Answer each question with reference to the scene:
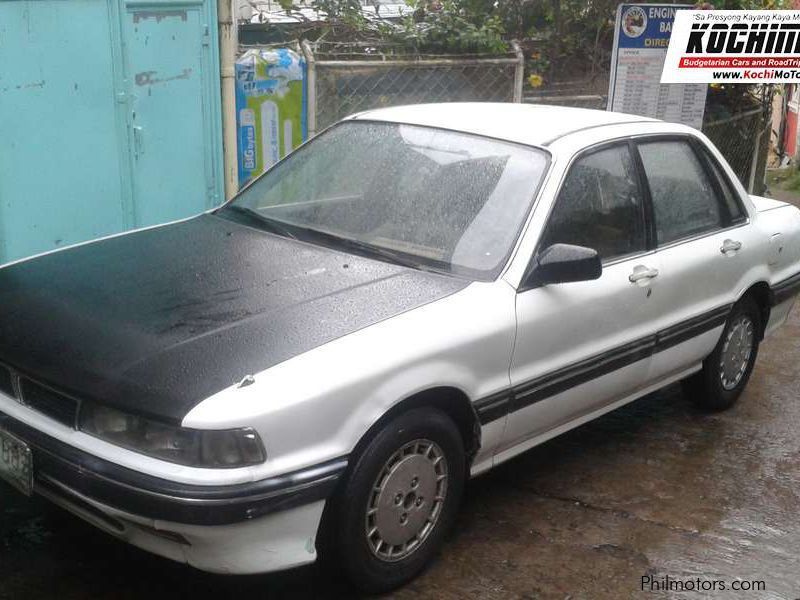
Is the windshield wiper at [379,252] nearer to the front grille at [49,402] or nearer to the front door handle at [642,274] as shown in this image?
the front door handle at [642,274]

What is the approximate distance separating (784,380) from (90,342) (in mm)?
4587

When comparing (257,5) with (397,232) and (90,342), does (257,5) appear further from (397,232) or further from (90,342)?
(90,342)

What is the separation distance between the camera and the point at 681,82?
8.46m

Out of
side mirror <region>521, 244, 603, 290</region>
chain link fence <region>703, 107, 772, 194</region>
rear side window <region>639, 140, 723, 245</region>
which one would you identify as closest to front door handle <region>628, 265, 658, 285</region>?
rear side window <region>639, 140, 723, 245</region>

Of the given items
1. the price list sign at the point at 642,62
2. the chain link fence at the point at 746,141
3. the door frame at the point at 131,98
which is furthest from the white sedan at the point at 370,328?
the chain link fence at the point at 746,141

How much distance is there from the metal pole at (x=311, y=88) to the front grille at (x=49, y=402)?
179 inches

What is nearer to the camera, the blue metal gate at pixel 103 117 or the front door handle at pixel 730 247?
the front door handle at pixel 730 247

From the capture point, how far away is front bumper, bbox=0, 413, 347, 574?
9.64 feet

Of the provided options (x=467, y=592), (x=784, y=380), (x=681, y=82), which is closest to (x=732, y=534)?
(x=467, y=592)

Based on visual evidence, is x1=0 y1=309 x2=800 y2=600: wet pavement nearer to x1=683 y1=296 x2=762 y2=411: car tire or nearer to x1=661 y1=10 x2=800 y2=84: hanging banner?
x1=683 y1=296 x2=762 y2=411: car tire

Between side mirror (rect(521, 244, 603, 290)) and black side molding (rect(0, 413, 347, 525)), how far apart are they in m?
1.20

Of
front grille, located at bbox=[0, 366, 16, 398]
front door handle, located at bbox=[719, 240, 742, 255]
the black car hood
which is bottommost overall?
front grille, located at bbox=[0, 366, 16, 398]

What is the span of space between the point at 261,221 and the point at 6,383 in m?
1.44

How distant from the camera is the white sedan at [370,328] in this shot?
305 centimetres
